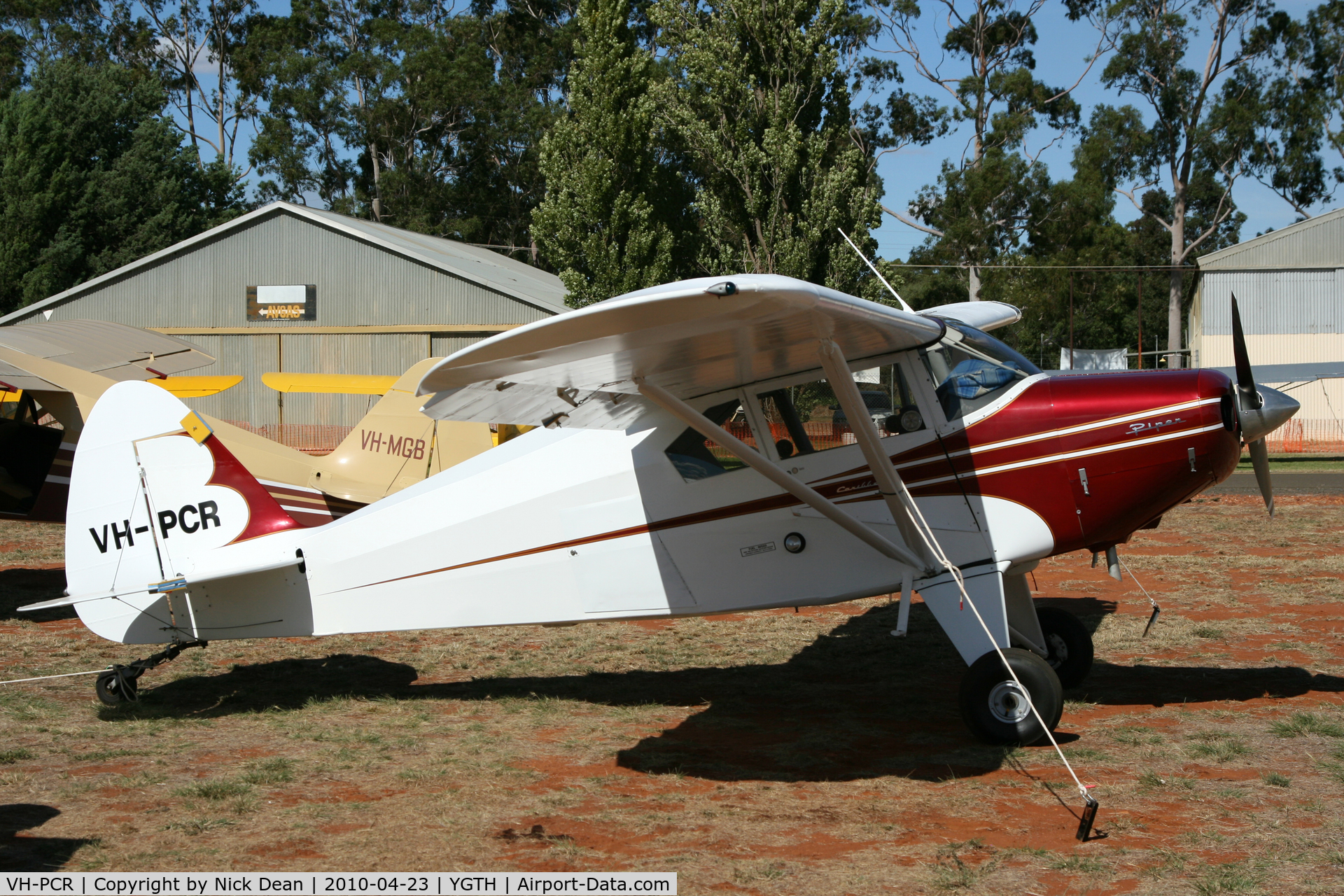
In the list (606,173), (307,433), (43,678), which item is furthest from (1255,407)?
(307,433)

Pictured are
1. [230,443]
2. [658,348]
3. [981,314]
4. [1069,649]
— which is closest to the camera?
[658,348]

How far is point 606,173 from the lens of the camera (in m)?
28.3

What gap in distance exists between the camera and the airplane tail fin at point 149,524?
6.63 metres

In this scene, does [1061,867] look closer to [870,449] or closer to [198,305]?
[870,449]

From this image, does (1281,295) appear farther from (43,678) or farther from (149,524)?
(43,678)

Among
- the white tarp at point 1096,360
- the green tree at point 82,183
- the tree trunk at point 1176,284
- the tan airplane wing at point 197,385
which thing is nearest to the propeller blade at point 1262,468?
the tan airplane wing at point 197,385

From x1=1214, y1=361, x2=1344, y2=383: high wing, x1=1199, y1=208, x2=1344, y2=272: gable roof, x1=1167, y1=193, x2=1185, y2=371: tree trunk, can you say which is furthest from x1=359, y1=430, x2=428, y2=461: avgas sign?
x1=1199, y1=208, x2=1344, y2=272: gable roof

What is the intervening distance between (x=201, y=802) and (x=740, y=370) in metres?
3.74

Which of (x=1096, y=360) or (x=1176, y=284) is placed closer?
(x=1096, y=360)

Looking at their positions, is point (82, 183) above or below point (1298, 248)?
above

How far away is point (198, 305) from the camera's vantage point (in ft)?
Answer: 99.4

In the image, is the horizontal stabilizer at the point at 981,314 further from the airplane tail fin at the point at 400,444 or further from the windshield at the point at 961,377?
the airplane tail fin at the point at 400,444

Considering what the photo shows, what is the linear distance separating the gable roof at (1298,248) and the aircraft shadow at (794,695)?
102 ft

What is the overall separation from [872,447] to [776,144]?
2126 cm
